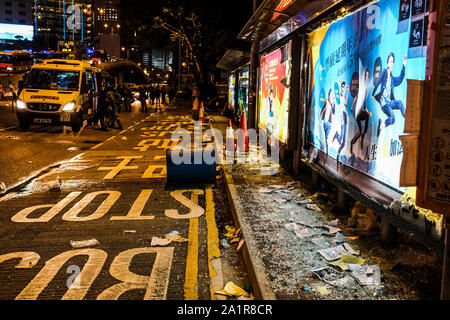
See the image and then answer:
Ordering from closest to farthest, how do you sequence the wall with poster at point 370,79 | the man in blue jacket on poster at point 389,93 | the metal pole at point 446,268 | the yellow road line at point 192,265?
the metal pole at point 446,268 → the yellow road line at point 192,265 → the wall with poster at point 370,79 → the man in blue jacket on poster at point 389,93

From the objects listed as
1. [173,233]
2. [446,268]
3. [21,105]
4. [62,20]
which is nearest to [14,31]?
[62,20]

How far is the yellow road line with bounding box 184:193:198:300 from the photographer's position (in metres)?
3.82

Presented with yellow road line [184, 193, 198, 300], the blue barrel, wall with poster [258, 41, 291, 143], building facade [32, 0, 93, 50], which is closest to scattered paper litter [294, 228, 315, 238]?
yellow road line [184, 193, 198, 300]

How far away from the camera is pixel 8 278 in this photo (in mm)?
4074

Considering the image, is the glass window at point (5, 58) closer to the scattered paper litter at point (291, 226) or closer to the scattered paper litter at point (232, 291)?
the scattered paper litter at point (291, 226)

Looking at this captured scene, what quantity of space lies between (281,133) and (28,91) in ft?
37.7

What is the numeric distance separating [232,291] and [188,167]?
4520 millimetres

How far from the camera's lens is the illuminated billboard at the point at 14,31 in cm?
11375

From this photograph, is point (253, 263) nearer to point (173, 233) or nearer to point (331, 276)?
point (331, 276)

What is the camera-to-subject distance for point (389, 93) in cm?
431

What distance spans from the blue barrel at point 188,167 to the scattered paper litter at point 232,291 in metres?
4.30

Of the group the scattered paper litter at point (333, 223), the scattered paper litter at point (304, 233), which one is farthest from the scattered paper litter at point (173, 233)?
the scattered paper litter at point (333, 223)

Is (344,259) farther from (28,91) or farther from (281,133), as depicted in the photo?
(28,91)

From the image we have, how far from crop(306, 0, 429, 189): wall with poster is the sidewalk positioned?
799mm
